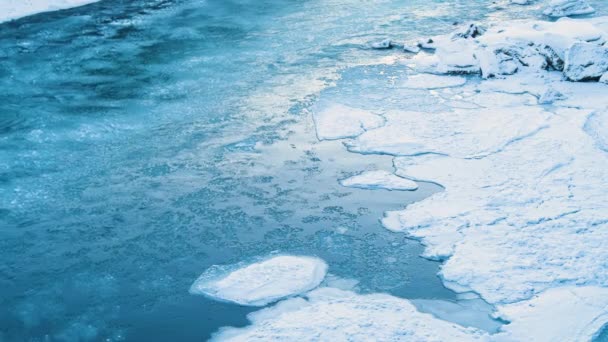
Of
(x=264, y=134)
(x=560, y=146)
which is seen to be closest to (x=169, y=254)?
(x=264, y=134)

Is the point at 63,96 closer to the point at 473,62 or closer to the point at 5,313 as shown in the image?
the point at 5,313

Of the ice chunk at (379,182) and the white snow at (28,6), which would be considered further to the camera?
the white snow at (28,6)

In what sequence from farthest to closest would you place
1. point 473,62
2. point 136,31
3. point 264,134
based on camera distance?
point 136,31 → point 473,62 → point 264,134

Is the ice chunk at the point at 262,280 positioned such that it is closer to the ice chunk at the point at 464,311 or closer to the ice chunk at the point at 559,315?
the ice chunk at the point at 464,311

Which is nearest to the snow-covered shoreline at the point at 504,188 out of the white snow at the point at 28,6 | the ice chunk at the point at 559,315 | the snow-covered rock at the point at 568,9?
the ice chunk at the point at 559,315

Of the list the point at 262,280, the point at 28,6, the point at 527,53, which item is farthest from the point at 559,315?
the point at 28,6
